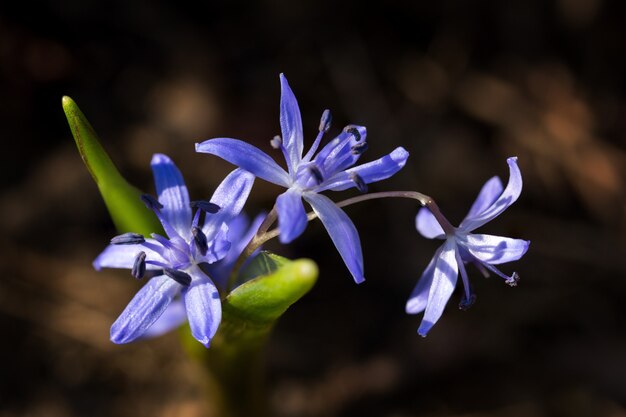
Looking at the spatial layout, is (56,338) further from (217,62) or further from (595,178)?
(595,178)

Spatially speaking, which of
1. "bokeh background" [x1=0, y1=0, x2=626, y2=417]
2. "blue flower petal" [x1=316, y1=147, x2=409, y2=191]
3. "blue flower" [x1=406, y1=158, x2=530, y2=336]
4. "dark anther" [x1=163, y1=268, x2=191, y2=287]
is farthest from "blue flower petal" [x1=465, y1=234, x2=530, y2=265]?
"bokeh background" [x1=0, y1=0, x2=626, y2=417]

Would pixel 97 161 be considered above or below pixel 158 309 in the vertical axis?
above

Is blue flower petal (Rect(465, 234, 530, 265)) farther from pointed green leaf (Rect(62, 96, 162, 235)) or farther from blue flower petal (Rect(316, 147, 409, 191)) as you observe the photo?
pointed green leaf (Rect(62, 96, 162, 235))

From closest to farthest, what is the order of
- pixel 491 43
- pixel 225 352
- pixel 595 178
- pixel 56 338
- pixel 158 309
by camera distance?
pixel 158 309 → pixel 225 352 → pixel 56 338 → pixel 595 178 → pixel 491 43

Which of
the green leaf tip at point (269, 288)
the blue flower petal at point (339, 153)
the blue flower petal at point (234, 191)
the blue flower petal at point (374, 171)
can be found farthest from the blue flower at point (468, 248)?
the blue flower petal at point (234, 191)

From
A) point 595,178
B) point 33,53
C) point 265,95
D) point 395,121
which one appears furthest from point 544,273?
point 33,53

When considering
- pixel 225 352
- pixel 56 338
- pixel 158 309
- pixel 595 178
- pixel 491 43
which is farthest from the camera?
pixel 491 43

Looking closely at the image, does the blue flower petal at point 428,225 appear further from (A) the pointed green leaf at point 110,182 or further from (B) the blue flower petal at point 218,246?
(A) the pointed green leaf at point 110,182
